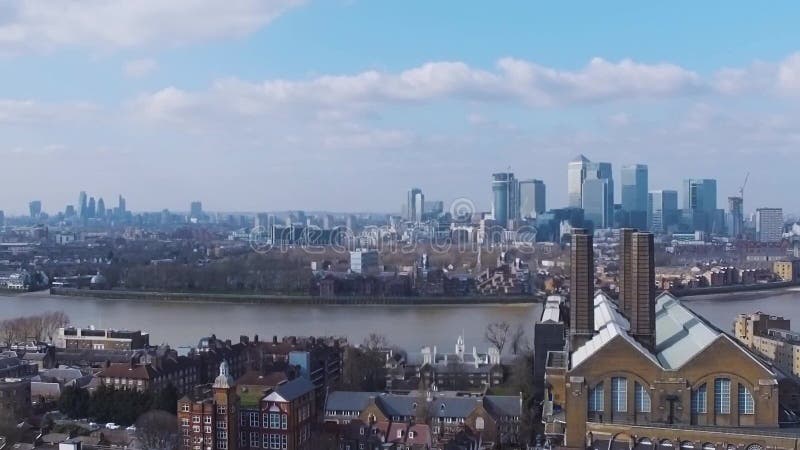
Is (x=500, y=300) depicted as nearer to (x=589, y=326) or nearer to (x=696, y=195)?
(x=589, y=326)

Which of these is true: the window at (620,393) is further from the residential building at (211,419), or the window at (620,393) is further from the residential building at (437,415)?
the residential building at (211,419)

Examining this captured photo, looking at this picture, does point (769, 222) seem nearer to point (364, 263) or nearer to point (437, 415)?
point (364, 263)

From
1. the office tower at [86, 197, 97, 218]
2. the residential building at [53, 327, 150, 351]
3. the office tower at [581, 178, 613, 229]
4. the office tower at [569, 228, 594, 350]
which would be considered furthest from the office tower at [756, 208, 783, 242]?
the office tower at [86, 197, 97, 218]

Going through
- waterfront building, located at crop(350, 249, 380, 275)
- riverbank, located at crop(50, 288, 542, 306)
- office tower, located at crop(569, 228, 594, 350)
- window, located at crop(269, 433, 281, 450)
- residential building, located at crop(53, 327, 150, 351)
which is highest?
office tower, located at crop(569, 228, 594, 350)

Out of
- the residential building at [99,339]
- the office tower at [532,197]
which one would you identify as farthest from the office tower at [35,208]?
the residential building at [99,339]

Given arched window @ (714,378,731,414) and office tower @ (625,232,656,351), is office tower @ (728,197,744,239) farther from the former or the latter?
arched window @ (714,378,731,414)

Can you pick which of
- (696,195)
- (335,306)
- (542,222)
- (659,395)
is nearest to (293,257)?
(335,306)
